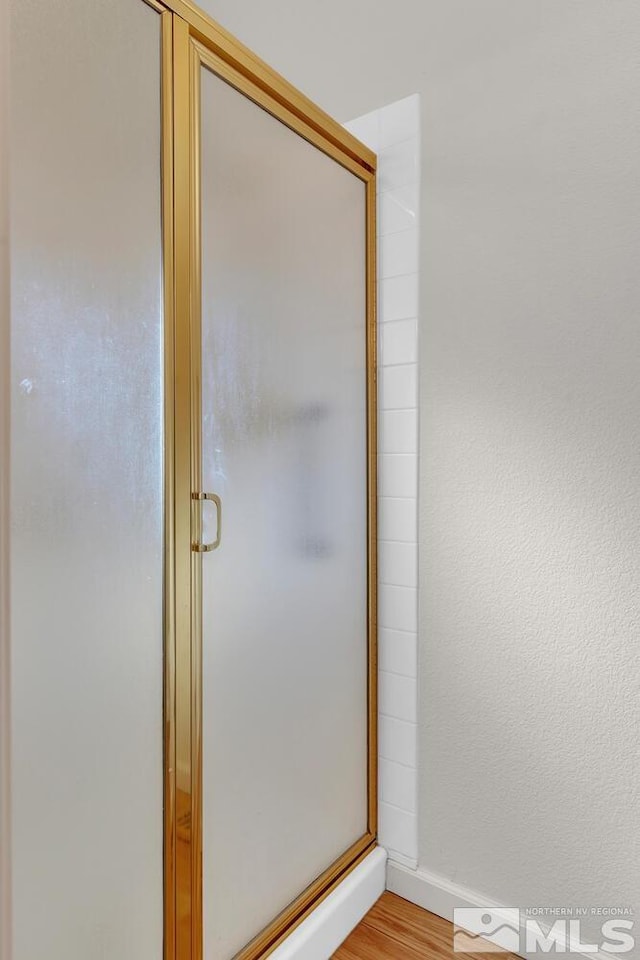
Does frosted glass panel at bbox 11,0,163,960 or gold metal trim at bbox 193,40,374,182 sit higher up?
gold metal trim at bbox 193,40,374,182

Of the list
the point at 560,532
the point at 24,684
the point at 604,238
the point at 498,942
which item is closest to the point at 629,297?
the point at 604,238

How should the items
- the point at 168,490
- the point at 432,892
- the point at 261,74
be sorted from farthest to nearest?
the point at 432,892, the point at 261,74, the point at 168,490

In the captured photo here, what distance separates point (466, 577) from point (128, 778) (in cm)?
87

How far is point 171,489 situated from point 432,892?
4.11ft

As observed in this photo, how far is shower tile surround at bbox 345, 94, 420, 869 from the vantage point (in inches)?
61.2

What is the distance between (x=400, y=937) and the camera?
4.70 ft

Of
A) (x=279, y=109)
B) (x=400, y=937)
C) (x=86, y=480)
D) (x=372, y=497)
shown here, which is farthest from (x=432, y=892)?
(x=279, y=109)

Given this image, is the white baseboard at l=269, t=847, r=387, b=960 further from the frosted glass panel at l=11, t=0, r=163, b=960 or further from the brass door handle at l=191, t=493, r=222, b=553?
the brass door handle at l=191, t=493, r=222, b=553

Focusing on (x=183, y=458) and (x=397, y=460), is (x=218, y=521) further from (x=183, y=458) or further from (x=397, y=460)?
(x=397, y=460)

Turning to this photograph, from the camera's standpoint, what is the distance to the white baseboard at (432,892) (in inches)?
56.7

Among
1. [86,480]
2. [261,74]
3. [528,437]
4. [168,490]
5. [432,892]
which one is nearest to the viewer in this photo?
[86,480]

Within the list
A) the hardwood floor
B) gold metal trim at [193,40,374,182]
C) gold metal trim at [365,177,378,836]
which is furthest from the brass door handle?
the hardwood floor

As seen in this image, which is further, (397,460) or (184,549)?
(397,460)

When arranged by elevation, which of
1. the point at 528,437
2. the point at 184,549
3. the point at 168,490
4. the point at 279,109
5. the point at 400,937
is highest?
the point at 279,109
